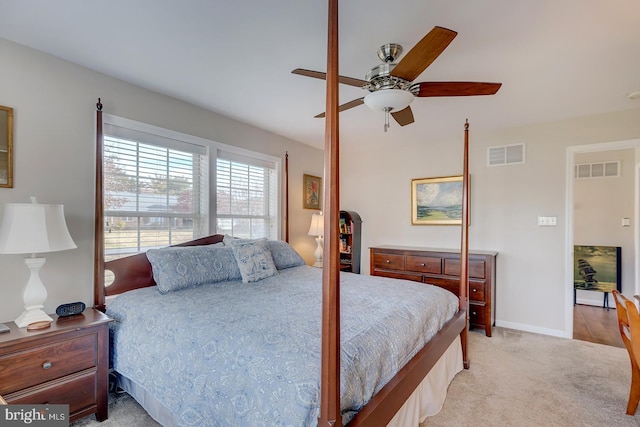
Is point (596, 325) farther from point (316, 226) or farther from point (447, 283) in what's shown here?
point (316, 226)

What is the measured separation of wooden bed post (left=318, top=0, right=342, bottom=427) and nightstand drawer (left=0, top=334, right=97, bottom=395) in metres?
1.68

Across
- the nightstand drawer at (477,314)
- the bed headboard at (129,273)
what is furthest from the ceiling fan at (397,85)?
the nightstand drawer at (477,314)

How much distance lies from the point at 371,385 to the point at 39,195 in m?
2.49

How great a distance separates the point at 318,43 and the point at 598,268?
524 cm

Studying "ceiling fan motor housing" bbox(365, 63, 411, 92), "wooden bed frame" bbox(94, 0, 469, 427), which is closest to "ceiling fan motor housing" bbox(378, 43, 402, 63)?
"ceiling fan motor housing" bbox(365, 63, 411, 92)

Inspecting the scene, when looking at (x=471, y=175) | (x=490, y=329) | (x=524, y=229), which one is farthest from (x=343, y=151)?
(x=490, y=329)

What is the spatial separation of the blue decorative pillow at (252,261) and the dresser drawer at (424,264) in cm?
189

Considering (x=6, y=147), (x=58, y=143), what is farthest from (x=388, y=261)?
(x=6, y=147)

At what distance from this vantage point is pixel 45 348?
173 centimetres

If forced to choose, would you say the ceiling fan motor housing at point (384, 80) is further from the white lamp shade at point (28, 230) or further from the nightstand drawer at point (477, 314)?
the nightstand drawer at point (477, 314)

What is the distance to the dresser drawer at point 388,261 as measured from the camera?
4.01 meters

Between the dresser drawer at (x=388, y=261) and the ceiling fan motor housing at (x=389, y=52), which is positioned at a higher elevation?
the ceiling fan motor housing at (x=389, y=52)

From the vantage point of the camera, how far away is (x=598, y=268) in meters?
4.50

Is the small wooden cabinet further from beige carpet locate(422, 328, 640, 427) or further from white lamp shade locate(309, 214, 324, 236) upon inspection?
beige carpet locate(422, 328, 640, 427)
